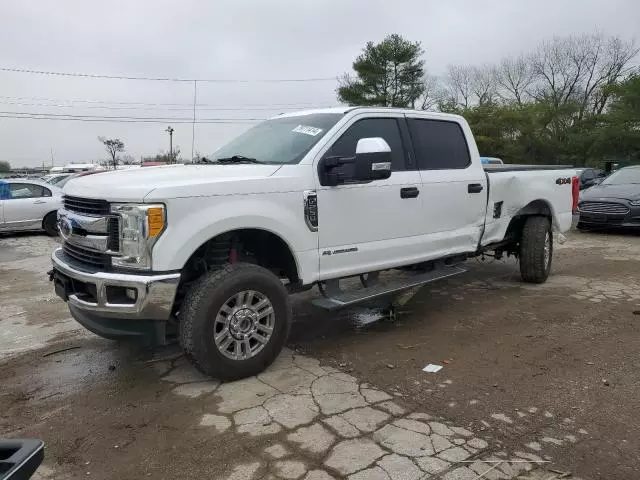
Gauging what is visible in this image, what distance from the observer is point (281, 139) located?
491 cm

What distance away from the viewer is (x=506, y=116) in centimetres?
3988

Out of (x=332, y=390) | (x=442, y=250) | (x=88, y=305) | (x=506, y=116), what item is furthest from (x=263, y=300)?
(x=506, y=116)

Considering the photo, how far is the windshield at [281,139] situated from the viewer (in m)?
4.62

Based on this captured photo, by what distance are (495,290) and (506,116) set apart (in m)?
36.1

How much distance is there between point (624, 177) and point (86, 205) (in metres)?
12.8

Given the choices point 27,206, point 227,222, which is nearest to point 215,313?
point 227,222

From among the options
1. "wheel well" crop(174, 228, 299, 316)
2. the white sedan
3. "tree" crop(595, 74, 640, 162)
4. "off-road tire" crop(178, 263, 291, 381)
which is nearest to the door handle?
"wheel well" crop(174, 228, 299, 316)

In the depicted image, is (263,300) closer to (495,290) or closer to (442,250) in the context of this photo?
(442,250)

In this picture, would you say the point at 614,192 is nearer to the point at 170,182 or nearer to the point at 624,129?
the point at 170,182

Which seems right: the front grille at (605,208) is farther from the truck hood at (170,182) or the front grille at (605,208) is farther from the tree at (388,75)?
the tree at (388,75)

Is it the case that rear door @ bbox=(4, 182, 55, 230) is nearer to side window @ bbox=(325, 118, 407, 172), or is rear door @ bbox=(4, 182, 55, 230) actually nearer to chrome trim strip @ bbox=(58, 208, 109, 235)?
chrome trim strip @ bbox=(58, 208, 109, 235)

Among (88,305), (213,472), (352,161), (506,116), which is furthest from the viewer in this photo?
(506,116)

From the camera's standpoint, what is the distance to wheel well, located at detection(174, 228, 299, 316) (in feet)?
13.5

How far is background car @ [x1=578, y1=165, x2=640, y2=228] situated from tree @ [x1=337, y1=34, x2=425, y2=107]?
98.3 ft
